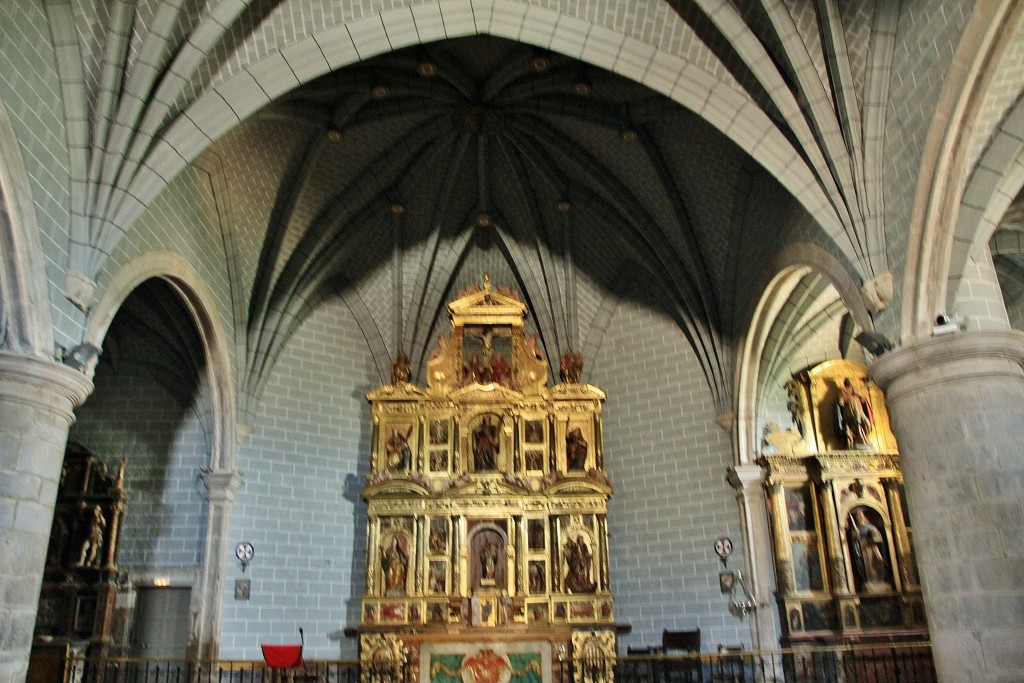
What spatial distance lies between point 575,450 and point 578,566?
211cm

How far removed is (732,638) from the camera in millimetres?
15109

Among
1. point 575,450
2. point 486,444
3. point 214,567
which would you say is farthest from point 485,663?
point 214,567

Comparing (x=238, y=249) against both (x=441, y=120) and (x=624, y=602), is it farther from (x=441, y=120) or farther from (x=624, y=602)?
(x=624, y=602)

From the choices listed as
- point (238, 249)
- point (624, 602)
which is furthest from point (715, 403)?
point (238, 249)

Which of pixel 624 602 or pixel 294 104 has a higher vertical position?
pixel 294 104

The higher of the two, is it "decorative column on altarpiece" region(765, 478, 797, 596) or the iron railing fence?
"decorative column on altarpiece" region(765, 478, 797, 596)

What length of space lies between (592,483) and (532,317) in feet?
14.1

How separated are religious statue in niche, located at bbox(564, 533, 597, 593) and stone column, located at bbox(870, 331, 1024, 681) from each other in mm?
6870

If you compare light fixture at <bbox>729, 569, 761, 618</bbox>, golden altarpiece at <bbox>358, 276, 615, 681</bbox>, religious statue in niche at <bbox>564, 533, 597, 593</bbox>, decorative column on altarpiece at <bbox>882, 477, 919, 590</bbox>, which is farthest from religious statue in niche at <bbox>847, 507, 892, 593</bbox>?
religious statue in niche at <bbox>564, 533, 597, 593</bbox>

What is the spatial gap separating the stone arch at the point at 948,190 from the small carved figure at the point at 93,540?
1251 cm

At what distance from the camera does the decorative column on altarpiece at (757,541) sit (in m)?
14.8

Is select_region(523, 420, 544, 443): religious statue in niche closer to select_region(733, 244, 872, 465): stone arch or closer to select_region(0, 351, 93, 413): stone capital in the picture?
select_region(733, 244, 872, 465): stone arch

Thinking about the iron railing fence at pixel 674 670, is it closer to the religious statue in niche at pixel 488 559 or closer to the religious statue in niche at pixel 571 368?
the religious statue in niche at pixel 488 559

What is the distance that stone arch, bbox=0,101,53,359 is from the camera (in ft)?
30.6
